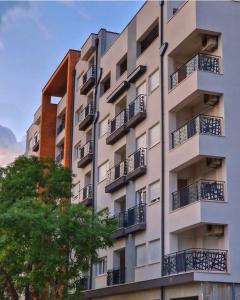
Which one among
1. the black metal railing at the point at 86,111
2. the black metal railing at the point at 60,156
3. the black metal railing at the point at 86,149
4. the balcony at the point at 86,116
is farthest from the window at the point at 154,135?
the black metal railing at the point at 60,156

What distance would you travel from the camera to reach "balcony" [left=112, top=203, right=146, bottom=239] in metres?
32.1

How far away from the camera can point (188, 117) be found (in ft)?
102

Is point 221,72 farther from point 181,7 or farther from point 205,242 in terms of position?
point 205,242

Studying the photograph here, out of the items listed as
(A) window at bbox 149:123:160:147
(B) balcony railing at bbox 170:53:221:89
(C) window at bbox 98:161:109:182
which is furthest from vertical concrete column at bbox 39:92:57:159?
(B) balcony railing at bbox 170:53:221:89

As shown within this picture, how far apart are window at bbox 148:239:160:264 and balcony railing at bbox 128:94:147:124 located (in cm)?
742

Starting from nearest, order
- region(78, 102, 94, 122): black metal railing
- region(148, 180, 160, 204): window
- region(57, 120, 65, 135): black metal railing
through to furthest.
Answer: region(148, 180, 160, 204): window → region(78, 102, 94, 122): black metal railing → region(57, 120, 65, 135): black metal railing

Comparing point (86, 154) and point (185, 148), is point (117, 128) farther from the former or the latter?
point (185, 148)

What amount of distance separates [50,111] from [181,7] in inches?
1033

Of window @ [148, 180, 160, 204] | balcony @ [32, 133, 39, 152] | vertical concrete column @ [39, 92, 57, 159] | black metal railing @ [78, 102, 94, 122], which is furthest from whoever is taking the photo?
balcony @ [32, 133, 39, 152]

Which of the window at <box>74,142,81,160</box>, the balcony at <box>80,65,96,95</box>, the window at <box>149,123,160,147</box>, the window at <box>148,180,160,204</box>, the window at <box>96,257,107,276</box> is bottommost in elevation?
the window at <box>96,257,107,276</box>

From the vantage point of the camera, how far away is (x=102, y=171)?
1581 inches

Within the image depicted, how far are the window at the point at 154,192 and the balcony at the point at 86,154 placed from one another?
10.5 metres

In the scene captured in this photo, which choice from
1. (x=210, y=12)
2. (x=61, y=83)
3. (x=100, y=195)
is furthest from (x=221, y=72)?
(x=61, y=83)

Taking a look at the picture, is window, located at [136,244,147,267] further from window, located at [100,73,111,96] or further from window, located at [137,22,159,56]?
window, located at [100,73,111,96]
